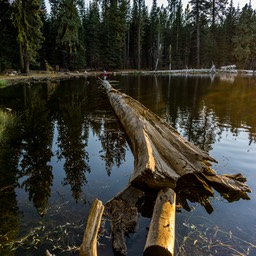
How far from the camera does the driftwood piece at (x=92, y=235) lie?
3.32 metres

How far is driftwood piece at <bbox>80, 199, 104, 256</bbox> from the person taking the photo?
3.32 m

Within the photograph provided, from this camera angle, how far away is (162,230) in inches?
143

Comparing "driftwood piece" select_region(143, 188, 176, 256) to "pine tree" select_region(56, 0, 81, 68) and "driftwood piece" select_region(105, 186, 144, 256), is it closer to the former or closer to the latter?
"driftwood piece" select_region(105, 186, 144, 256)

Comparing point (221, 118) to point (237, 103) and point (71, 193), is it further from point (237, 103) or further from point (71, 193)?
point (71, 193)

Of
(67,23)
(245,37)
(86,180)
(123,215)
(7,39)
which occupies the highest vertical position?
(67,23)

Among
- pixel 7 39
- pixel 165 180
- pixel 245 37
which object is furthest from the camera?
pixel 245 37

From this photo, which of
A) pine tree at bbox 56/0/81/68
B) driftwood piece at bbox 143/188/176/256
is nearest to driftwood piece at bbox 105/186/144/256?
driftwood piece at bbox 143/188/176/256

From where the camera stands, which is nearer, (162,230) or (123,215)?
(162,230)

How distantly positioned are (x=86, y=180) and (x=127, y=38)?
65238mm

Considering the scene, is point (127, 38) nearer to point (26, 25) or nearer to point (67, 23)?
point (67, 23)

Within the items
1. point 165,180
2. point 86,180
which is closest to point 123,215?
point 165,180

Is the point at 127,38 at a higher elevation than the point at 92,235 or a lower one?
higher

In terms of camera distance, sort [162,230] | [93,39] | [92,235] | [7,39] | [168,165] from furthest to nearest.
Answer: [93,39] → [7,39] → [168,165] → [162,230] → [92,235]

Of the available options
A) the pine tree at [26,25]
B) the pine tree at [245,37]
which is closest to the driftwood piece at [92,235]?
the pine tree at [26,25]
